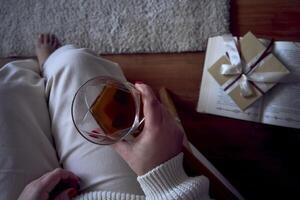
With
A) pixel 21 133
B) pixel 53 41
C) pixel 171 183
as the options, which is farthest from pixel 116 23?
pixel 171 183

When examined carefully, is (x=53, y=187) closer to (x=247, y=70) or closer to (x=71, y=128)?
(x=71, y=128)

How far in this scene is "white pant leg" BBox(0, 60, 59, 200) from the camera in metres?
0.57

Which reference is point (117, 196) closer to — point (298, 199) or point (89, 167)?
point (89, 167)

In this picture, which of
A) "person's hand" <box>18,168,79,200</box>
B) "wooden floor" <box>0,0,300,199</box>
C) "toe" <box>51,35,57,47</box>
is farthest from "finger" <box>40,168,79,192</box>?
"toe" <box>51,35,57,47</box>

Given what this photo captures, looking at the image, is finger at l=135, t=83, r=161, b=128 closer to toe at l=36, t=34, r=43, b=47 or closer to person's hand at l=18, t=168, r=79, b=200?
person's hand at l=18, t=168, r=79, b=200

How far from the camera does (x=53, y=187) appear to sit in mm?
560

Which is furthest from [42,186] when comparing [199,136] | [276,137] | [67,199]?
[276,137]

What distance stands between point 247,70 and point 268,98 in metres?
0.09

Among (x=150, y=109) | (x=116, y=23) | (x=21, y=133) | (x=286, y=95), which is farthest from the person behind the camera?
(x=116, y=23)

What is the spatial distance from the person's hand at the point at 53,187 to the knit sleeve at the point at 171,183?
0.52ft

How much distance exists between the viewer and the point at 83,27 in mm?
1016

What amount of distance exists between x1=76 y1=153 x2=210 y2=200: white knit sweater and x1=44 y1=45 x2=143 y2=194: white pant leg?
3.8 inches

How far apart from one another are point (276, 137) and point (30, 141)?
0.57 meters

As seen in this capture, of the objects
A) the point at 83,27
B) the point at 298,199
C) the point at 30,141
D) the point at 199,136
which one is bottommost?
the point at 298,199
